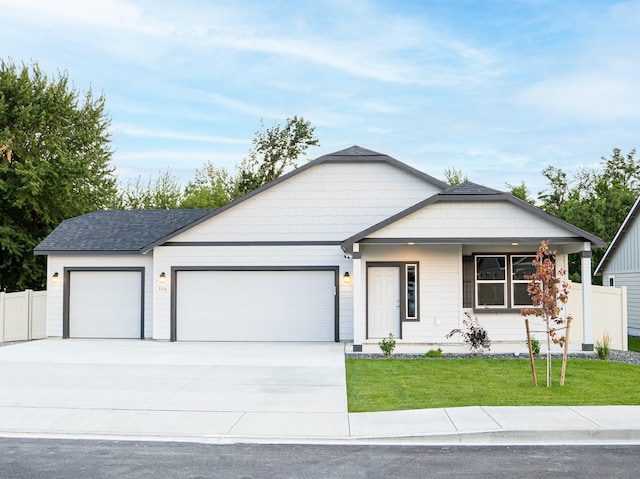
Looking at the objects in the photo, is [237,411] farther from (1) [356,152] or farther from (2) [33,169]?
(2) [33,169]

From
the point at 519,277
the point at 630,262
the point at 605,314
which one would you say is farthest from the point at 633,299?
the point at 519,277

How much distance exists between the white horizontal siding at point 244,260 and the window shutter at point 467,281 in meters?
3.28

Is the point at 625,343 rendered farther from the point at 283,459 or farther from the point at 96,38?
the point at 96,38

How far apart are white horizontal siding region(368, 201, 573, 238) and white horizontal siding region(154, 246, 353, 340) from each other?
3381 mm

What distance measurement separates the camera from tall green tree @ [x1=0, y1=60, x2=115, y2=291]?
2828 cm

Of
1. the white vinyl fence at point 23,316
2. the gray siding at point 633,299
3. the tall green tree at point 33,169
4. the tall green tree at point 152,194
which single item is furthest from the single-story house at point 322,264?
the tall green tree at point 152,194

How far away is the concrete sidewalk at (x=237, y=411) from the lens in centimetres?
859

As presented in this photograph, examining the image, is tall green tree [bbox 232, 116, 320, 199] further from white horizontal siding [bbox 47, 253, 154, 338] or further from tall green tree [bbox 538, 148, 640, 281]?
white horizontal siding [bbox 47, 253, 154, 338]

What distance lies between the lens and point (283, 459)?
25.0 feet

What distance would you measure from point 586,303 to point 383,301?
17.1 ft

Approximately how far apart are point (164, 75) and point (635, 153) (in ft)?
115

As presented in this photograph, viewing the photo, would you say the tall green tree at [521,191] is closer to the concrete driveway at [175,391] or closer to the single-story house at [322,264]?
the single-story house at [322,264]

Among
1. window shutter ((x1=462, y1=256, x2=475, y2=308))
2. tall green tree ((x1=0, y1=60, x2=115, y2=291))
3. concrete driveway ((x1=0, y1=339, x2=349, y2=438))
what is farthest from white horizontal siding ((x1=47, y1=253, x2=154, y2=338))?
window shutter ((x1=462, y1=256, x2=475, y2=308))

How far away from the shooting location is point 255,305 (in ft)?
65.9
